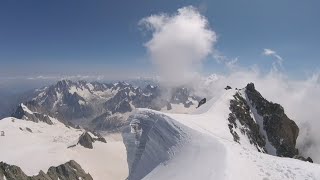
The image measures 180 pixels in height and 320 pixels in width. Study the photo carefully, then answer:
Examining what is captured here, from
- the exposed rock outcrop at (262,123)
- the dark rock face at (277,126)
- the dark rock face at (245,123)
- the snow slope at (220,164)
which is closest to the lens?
the snow slope at (220,164)

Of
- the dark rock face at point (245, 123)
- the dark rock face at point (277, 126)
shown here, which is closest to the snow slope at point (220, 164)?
the dark rock face at point (245, 123)

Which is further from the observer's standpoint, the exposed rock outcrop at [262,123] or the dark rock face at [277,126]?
the dark rock face at [277,126]

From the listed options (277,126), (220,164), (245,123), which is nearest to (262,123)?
(277,126)

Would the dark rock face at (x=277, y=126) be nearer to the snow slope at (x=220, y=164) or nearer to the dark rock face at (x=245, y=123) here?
the dark rock face at (x=245, y=123)

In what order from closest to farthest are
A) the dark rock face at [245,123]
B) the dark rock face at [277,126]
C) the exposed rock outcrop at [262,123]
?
the dark rock face at [245,123] < the exposed rock outcrop at [262,123] < the dark rock face at [277,126]

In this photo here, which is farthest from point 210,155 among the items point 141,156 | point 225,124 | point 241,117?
point 241,117

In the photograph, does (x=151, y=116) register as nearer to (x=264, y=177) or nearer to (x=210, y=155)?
(x=210, y=155)

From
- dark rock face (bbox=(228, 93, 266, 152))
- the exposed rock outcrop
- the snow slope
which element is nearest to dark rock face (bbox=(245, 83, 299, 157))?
the exposed rock outcrop

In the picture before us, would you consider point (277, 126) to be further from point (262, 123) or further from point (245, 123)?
point (245, 123)
